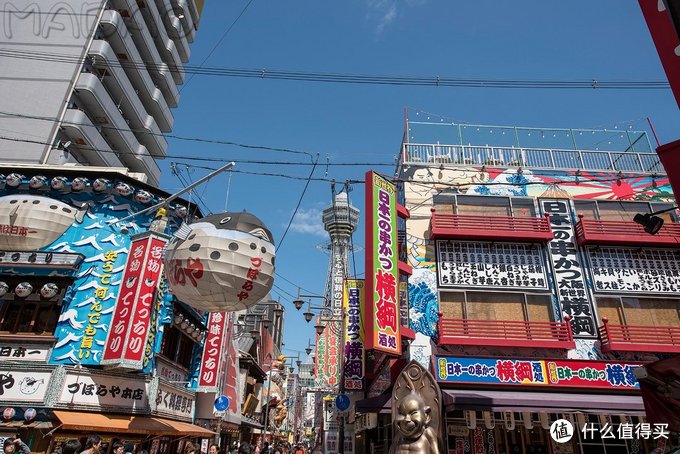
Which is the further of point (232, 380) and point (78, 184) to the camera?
point (232, 380)

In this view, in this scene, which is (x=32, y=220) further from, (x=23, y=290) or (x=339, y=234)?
(x=339, y=234)

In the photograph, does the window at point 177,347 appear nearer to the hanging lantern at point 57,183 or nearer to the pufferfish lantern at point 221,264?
the hanging lantern at point 57,183

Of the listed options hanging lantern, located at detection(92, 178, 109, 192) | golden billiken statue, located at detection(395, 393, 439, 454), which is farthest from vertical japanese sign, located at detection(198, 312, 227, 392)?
golden billiken statue, located at detection(395, 393, 439, 454)

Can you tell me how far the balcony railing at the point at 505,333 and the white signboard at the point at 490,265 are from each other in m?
1.55

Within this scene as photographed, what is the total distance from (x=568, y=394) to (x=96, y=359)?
47.0ft

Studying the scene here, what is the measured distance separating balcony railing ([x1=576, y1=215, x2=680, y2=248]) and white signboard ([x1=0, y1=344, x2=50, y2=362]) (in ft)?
60.8

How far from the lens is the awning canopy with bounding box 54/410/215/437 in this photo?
35.3ft

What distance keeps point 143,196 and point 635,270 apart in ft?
60.4

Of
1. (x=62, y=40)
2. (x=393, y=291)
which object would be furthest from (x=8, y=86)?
(x=393, y=291)

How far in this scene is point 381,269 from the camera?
13367mm

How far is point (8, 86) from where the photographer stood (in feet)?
82.8

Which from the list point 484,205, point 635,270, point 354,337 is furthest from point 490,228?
point 354,337

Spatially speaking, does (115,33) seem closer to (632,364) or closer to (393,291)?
(393,291)

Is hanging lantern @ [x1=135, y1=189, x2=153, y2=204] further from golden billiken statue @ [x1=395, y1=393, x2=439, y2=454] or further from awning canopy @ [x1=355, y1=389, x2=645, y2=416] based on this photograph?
golden billiken statue @ [x1=395, y1=393, x2=439, y2=454]
